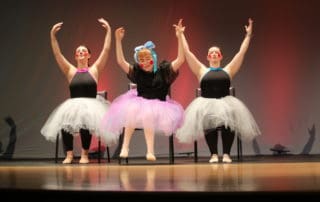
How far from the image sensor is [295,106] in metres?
5.17

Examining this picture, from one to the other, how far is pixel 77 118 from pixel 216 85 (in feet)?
3.85

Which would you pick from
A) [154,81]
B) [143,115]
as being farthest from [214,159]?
[154,81]

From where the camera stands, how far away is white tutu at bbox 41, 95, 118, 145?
13.6 feet

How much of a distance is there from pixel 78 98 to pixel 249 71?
191cm

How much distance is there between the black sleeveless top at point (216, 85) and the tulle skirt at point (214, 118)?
6cm

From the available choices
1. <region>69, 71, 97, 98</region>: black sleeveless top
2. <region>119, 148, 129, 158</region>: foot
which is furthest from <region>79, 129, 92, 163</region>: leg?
<region>119, 148, 129, 158</region>: foot

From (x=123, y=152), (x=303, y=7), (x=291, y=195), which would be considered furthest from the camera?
(x=303, y=7)

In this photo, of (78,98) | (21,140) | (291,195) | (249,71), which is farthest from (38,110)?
(291,195)

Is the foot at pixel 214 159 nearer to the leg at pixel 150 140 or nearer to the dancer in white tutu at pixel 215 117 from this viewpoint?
the dancer in white tutu at pixel 215 117

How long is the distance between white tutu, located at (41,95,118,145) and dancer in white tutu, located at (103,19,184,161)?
0.14 metres

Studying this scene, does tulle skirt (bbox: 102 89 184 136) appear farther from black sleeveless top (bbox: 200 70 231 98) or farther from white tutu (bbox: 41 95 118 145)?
black sleeveless top (bbox: 200 70 231 98)

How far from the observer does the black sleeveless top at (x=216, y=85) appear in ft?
13.7

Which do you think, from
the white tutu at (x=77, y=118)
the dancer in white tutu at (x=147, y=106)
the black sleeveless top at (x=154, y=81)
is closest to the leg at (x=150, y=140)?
the dancer in white tutu at (x=147, y=106)

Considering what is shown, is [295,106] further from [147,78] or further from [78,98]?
[78,98]
